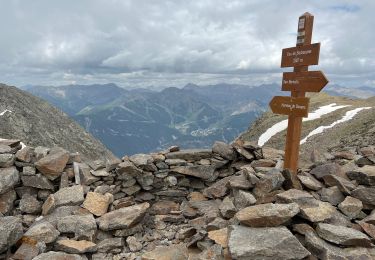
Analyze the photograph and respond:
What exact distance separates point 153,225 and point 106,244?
210 cm

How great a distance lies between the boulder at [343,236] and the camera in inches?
325

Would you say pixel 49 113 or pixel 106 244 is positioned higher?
pixel 106 244

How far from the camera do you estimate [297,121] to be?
11.9 metres

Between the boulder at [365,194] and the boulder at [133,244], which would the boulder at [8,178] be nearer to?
the boulder at [133,244]

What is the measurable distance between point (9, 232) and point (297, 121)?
31.1 feet

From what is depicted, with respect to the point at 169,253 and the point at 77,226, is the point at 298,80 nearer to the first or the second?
the point at 169,253

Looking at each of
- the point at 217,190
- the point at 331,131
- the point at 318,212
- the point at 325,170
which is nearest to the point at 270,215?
the point at 318,212

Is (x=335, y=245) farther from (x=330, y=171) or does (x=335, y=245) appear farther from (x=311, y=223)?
(x=330, y=171)

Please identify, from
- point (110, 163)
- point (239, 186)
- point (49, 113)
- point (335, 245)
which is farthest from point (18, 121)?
point (335, 245)

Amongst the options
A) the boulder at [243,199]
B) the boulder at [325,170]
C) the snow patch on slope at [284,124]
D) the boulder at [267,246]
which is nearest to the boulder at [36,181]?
the boulder at [243,199]

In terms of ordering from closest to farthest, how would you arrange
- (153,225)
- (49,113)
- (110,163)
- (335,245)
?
(335,245), (153,225), (110,163), (49,113)

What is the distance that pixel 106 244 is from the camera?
1074cm

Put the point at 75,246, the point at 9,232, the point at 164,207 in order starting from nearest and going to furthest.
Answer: the point at 9,232 < the point at 75,246 < the point at 164,207

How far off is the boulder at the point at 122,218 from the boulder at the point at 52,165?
287cm
